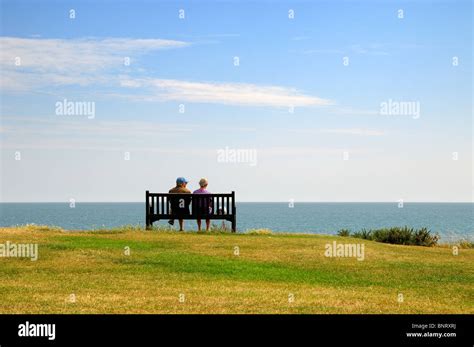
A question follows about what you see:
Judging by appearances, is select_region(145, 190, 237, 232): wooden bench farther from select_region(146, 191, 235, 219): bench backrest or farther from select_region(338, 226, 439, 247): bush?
select_region(338, 226, 439, 247): bush

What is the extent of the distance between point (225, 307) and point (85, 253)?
23.4 feet

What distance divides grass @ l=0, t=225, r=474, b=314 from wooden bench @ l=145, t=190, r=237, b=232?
88.3 inches

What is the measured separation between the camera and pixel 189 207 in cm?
2462

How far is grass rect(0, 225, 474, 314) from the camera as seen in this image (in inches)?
A: 480

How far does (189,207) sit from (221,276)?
954cm

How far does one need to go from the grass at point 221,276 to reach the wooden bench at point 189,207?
224 centimetres

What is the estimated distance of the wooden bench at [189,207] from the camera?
24422 mm
